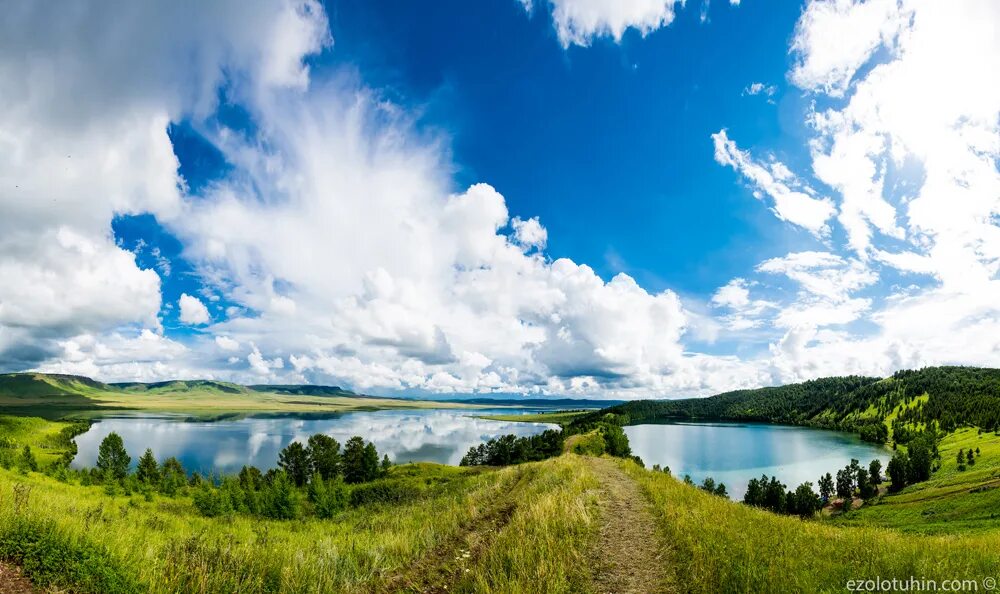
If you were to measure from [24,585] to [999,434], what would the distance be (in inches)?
9856

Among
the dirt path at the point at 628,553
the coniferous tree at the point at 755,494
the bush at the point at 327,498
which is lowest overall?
the coniferous tree at the point at 755,494

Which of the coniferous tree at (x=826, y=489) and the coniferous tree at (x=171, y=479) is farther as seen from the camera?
the coniferous tree at (x=826, y=489)

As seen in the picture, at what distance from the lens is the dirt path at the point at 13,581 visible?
6741 mm

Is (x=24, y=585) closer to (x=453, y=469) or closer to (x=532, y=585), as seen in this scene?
(x=532, y=585)

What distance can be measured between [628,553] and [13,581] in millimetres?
12092

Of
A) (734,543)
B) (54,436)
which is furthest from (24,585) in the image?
(54,436)

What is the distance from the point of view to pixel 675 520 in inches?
484

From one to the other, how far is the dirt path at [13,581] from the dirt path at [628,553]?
10.0 m

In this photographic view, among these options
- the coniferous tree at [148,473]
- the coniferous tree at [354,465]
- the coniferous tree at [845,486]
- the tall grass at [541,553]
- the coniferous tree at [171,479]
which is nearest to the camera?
the tall grass at [541,553]

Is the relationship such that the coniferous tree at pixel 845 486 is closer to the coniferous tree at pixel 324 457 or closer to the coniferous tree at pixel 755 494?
the coniferous tree at pixel 755 494

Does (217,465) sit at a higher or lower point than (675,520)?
lower

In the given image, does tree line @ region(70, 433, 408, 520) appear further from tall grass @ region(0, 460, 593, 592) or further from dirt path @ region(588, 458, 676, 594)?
tall grass @ region(0, 460, 593, 592)

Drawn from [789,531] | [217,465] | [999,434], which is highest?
[789,531]

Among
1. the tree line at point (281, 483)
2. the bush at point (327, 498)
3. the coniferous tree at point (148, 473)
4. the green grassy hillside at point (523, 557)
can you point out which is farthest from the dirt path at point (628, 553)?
the coniferous tree at point (148, 473)
